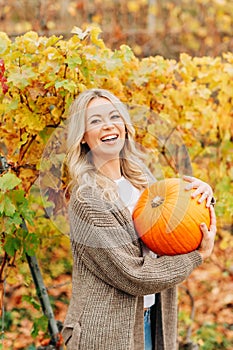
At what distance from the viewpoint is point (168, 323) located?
2258 mm

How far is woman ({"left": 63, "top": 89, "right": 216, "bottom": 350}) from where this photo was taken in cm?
192

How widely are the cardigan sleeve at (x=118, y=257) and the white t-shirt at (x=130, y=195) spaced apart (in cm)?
12

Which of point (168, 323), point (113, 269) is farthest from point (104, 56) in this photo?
point (168, 323)

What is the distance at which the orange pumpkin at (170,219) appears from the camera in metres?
1.94

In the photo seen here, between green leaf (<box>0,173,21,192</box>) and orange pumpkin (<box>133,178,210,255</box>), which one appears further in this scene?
green leaf (<box>0,173,21,192</box>)

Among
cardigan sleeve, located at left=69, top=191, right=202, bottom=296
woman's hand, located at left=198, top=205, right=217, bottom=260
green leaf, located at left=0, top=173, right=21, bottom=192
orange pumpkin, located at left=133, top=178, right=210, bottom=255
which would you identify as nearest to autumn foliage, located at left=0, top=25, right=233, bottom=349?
green leaf, located at left=0, top=173, right=21, bottom=192

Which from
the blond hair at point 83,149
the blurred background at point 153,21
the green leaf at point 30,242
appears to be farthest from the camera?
the blurred background at point 153,21

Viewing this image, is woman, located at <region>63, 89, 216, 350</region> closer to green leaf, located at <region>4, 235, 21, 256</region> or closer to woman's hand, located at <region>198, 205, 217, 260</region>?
woman's hand, located at <region>198, 205, 217, 260</region>

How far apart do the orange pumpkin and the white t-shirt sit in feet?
0.24

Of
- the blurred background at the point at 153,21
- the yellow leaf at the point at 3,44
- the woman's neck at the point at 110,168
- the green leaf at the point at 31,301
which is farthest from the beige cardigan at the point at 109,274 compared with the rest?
the blurred background at the point at 153,21

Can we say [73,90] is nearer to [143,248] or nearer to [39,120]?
[39,120]

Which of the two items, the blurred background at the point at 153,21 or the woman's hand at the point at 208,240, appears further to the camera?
the blurred background at the point at 153,21

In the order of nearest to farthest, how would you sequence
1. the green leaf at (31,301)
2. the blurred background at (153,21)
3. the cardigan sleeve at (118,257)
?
the cardigan sleeve at (118,257)
the green leaf at (31,301)
the blurred background at (153,21)

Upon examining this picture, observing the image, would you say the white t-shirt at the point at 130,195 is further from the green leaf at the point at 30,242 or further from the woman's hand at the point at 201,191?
the green leaf at the point at 30,242
